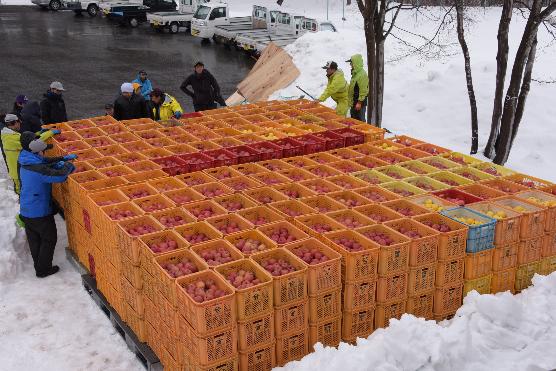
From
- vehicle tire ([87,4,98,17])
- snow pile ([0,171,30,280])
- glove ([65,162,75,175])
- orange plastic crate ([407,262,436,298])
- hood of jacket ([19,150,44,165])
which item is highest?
vehicle tire ([87,4,98,17])

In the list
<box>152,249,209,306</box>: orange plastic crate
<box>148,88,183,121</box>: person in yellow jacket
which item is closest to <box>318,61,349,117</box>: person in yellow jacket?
<box>148,88,183,121</box>: person in yellow jacket

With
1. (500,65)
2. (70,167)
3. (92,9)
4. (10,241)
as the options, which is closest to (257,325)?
(70,167)

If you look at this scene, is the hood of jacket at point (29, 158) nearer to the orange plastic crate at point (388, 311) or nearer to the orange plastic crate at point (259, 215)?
the orange plastic crate at point (259, 215)

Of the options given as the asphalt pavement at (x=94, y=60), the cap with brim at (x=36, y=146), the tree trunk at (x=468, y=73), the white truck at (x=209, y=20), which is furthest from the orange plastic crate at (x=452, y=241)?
the white truck at (x=209, y=20)

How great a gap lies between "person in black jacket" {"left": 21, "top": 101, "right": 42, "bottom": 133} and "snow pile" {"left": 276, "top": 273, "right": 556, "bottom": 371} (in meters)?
8.41

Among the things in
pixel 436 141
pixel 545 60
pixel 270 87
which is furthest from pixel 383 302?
pixel 545 60

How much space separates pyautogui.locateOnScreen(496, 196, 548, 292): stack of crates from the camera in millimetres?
7395

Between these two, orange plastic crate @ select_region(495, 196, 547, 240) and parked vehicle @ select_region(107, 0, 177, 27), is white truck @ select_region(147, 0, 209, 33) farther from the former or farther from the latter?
orange plastic crate @ select_region(495, 196, 547, 240)

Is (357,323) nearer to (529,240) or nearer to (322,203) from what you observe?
(322,203)

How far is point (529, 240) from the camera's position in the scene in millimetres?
7484

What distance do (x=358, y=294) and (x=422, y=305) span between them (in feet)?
3.26

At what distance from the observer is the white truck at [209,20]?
106 ft

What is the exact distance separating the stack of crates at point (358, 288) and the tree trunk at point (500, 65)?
8.49m

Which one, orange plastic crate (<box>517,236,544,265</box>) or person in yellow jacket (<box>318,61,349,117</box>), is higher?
person in yellow jacket (<box>318,61,349,117</box>)
